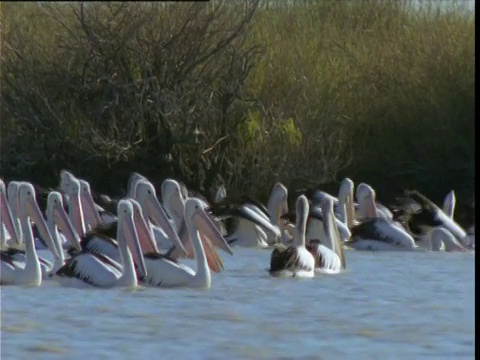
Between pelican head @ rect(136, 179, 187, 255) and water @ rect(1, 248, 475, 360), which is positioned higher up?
pelican head @ rect(136, 179, 187, 255)

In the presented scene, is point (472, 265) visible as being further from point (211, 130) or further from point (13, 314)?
point (211, 130)

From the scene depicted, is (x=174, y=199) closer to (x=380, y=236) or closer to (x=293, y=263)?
(x=380, y=236)

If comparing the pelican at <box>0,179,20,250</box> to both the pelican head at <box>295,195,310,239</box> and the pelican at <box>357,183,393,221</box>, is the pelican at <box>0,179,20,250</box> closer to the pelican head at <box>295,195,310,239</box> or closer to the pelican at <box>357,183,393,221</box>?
the pelican head at <box>295,195,310,239</box>

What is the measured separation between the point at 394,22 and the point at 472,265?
9108mm

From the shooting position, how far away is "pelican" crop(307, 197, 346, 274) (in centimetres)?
1058

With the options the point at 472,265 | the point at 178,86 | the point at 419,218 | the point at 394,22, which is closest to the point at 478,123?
the point at 472,265

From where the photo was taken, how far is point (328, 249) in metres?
10.9

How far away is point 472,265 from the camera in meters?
11.7

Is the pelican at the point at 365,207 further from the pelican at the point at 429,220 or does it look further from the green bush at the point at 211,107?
the green bush at the point at 211,107

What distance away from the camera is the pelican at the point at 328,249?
10.6 meters

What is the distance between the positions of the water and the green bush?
5909mm

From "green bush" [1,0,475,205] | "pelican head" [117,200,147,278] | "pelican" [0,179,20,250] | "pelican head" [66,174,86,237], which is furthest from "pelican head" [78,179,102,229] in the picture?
"green bush" [1,0,475,205]

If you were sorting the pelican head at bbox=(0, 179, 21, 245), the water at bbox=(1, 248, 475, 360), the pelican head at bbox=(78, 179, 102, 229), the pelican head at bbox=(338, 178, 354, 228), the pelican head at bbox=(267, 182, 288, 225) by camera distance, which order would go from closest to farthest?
the water at bbox=(1, 248, 475, 360) < the pelican head at bbox=(0, 179, 21, 245) < the pelican head at bbox=(78, 179, 102, 229) < the pelican head at bbox=(267, 182, 288, 225) < the pelican head at bbox=(338, 178, 354, 228)

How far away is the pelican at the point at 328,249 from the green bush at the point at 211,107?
191 inches
